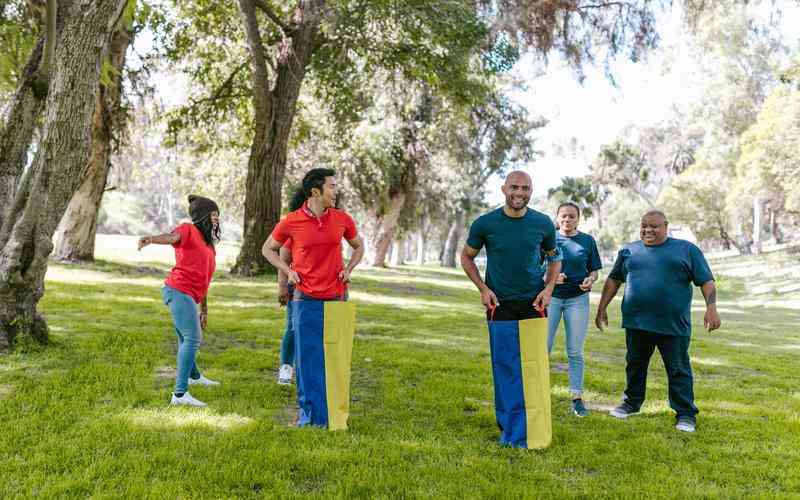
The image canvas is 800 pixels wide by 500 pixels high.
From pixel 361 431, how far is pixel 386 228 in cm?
2632

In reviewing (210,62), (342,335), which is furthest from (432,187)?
(342,335)

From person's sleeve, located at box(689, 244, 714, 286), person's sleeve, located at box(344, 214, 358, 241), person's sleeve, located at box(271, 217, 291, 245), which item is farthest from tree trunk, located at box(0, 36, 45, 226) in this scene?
person's sleeve, located at box(689, 244, 714, 286)

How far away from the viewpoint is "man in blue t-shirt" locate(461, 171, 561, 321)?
4984mm

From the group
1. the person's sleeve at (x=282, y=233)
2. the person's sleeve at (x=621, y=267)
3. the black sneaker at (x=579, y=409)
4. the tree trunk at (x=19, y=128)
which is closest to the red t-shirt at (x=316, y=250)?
the person's sleeve at (x=282, y=233)

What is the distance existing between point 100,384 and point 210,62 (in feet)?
47.9

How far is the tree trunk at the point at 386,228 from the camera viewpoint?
30750 mm

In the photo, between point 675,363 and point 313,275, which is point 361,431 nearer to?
point 313,275

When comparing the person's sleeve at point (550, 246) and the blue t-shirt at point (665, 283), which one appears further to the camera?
the blue t-shirt at point (665, 283)

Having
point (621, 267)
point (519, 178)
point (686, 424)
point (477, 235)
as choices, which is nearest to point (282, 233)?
point (477, 235)

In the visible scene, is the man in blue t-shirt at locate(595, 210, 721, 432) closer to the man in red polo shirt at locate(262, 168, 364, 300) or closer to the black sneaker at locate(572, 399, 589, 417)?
the black sneaker at locate(572, 399, 589, 417)

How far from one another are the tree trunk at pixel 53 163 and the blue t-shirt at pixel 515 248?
15.4 feet

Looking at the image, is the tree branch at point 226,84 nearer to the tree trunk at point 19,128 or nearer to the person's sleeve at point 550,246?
the tree trunk at point 19,128

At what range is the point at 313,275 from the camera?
5.23 m

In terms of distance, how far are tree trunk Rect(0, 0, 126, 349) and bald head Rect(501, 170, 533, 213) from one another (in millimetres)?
4845
